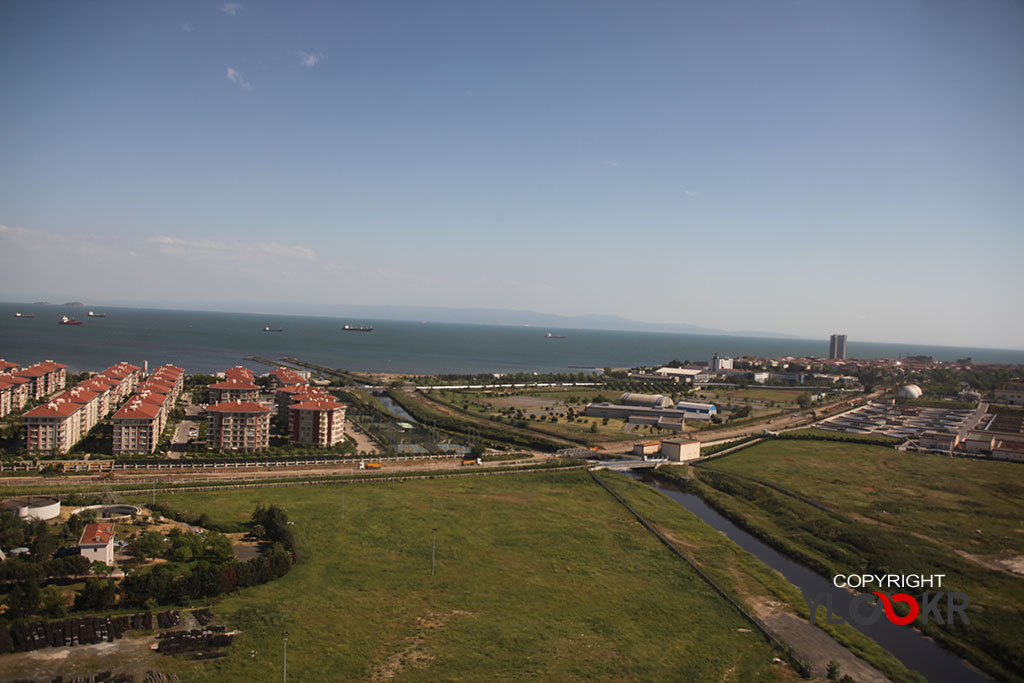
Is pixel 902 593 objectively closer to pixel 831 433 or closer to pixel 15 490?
pixel 831 433

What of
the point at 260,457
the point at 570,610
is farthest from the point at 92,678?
the point at 260,457

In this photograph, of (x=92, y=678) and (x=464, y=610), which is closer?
(x=92, y=678)

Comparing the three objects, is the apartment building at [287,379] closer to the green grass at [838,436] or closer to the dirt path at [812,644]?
the green grass at [838,436]

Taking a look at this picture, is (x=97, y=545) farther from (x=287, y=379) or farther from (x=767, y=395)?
(x=767, y=395)

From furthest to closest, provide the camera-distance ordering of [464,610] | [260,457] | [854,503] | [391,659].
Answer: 1. [260,457]
2. [854,503]
3. [464,610]
4. [391,659]

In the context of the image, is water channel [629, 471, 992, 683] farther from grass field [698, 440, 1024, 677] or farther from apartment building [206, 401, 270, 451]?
apartment building [206, 401, 270, 451]

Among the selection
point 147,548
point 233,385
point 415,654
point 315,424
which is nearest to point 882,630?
point 415,654

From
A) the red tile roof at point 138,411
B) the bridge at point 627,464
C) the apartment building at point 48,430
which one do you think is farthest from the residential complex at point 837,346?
the apartment building at point 48,430
